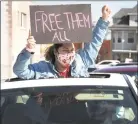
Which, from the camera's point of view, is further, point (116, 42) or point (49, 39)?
point (116, 42)

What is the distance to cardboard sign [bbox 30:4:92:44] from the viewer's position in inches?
196

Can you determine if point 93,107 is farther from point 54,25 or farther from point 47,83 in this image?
point 54,25

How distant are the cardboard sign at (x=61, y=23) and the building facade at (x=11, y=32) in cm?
2447

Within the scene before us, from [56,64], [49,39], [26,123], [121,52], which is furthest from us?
[121,52]

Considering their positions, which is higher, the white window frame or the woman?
the white window frame

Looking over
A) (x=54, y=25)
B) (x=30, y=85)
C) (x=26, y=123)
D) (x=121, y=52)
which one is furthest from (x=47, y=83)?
(x=121, y=52)

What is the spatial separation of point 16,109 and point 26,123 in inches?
8.5

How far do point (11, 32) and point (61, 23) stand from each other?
28.9 metres

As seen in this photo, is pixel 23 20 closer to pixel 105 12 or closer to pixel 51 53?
pixel 105 12

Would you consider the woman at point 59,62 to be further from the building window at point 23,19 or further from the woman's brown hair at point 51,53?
the building window at point 23,19

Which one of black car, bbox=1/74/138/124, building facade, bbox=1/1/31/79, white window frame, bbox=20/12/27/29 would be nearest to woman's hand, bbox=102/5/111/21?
black car, bbox=1/74/138/124

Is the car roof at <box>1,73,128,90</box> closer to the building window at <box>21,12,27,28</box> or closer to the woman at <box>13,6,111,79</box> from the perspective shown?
Answer: the woman at <box>13,6,111,79</box>

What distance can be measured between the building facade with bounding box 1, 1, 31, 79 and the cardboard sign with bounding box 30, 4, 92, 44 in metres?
24.5

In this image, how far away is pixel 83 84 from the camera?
4.48 meters
